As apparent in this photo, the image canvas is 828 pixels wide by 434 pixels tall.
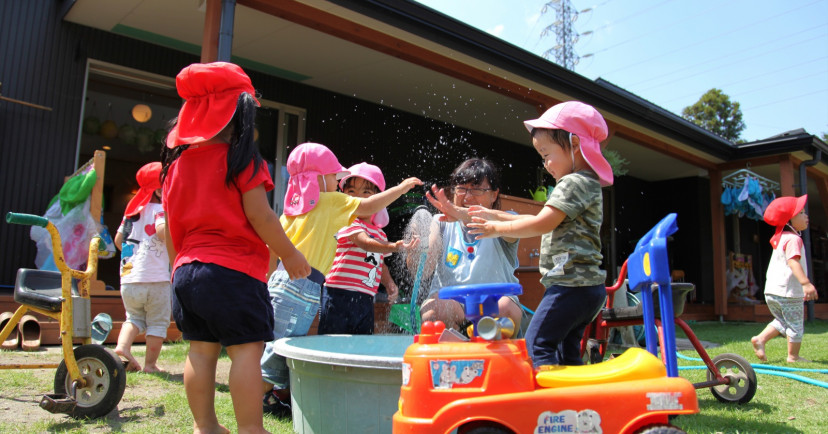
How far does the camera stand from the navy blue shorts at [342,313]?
9.79ft

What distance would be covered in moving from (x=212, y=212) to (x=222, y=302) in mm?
308

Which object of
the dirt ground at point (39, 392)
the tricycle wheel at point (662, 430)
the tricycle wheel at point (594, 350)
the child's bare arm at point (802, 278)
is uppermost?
the child's bare arm at point (802, 278)

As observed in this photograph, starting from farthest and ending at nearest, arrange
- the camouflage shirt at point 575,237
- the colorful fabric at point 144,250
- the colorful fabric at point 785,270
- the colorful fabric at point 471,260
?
the colorful fabric at point 785,270
the colorful fabric at point 144,250
the colorful fabric at point 471,260
the camouflage shirt at point 575,237

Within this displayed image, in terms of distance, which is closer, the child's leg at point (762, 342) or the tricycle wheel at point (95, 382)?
the tricycle wheel at point (95, 382)

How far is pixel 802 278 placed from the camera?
15.9 feet

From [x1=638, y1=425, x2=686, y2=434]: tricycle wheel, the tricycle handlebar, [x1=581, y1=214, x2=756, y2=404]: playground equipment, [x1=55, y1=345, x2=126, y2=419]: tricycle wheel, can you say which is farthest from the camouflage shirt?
the tricycle handlebar

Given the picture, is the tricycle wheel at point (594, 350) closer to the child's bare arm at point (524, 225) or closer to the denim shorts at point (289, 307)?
the child's bare arm at point (524, 225)

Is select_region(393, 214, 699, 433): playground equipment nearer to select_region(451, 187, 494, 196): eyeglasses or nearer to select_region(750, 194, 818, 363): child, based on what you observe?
select_region(451, 187, 494, 196): eyeglasses

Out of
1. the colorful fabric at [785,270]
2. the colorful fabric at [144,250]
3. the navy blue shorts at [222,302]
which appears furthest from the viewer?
the colorful fabric at [785,270]

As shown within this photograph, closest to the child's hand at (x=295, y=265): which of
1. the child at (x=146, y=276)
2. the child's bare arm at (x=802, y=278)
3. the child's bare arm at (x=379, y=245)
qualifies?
the child's bare arm at (x=379, y=245)

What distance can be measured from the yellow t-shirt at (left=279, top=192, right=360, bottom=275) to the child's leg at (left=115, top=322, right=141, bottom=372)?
66.0 inches

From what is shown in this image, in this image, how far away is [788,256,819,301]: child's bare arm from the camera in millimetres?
4793

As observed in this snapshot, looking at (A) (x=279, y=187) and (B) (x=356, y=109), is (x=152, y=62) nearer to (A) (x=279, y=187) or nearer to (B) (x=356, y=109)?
(A) (x=279, y=187)

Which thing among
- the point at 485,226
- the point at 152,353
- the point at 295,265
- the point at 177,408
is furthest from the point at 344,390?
the point at 152,353
